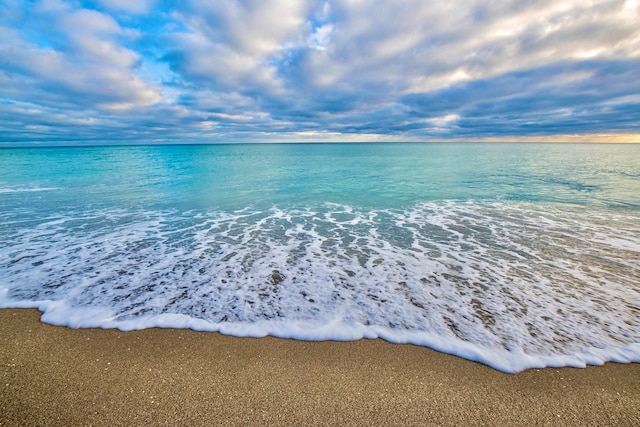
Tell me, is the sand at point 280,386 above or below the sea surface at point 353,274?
above

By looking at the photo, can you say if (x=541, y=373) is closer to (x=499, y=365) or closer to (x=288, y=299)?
(x=499, y=365)

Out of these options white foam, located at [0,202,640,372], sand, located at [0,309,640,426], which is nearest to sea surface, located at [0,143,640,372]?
white foam, located at [0,202,640,372]

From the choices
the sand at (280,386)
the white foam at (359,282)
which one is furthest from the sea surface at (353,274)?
the sand at (280,386)

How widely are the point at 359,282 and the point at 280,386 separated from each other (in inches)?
138

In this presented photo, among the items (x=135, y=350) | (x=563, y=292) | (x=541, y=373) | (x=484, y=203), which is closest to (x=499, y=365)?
(x=541, y=373)

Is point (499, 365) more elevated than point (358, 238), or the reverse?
point (499, 365)

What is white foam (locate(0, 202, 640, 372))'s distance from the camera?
4797mm

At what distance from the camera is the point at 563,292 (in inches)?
241

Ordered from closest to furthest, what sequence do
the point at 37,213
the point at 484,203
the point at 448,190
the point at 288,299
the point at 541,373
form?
the point at 541,373, the point at 288,299, the point at 37,213, the point at 484,203, the point at 448,190

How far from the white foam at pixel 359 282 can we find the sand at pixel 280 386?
37 cm

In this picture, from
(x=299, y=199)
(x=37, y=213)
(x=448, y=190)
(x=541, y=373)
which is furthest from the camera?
(x=448, y=190)

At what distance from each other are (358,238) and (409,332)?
5419mm

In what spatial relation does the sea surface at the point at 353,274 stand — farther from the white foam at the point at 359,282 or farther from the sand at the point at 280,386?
the sand at the point at 280,386

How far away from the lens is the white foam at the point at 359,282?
15.7 feet
